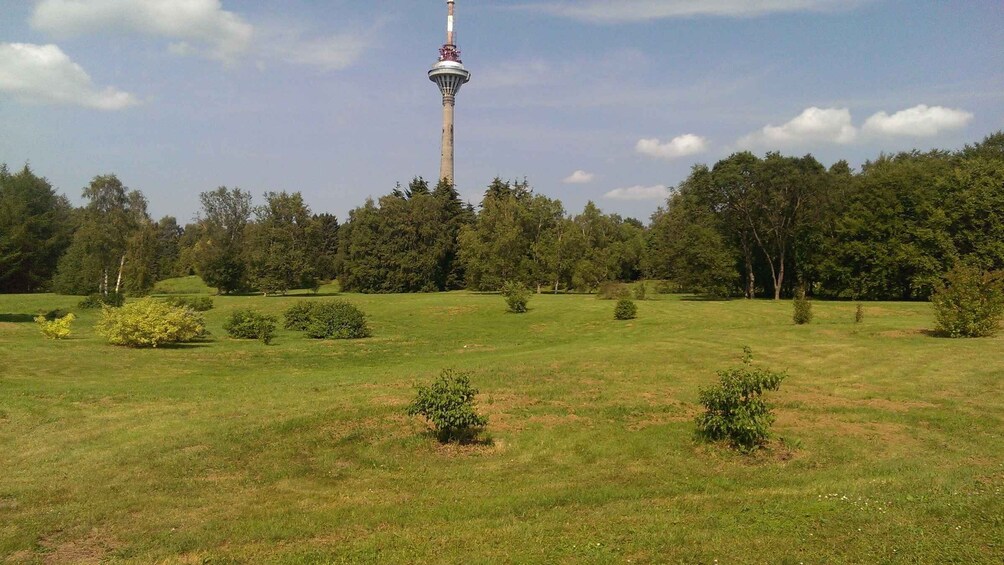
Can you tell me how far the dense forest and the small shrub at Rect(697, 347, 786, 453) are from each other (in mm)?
43464

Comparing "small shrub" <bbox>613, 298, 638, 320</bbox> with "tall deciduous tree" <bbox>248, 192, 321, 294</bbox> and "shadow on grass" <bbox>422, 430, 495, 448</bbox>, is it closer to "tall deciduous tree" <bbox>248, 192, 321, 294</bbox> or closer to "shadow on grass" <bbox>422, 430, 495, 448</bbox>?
"shadow on grass" <bbox>422, 430, 495, 448</bbox>

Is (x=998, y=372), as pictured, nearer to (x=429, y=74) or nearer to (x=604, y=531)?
(x=604, y=531)

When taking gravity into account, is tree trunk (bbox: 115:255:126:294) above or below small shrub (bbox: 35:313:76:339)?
above

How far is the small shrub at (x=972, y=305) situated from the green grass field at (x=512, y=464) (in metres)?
1.58

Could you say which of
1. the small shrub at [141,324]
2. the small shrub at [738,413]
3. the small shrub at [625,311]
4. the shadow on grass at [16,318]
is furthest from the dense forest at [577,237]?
the small shrub at [738,413]

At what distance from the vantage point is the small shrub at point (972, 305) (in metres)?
22.2

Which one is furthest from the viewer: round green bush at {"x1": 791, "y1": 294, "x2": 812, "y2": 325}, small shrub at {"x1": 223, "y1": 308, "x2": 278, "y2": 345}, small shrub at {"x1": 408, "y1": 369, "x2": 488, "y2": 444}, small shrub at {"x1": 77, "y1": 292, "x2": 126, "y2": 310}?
small shrub at {"x1": 77, "y1": 292, "x2": 126, "y2": 310}

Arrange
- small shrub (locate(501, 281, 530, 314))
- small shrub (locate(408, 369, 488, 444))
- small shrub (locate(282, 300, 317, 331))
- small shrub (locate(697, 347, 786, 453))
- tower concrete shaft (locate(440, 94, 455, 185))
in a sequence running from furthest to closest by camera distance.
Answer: tower concrete shaft (locate(440, 94, 455, 185)) → small shrub (locate(501, 281, 530, 314)) → small shrub (locate(282, 300, 317, 331)) → small shrub (locate(408, 369, 488, 444)) → small shrub (locate(697, 347, 786, 453))

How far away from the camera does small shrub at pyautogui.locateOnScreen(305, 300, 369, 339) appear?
3188cm

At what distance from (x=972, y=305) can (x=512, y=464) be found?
2111 centimetres

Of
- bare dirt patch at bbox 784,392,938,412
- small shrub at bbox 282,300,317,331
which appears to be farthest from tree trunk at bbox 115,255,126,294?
bare dirt patch at bbox 784,392,938,412

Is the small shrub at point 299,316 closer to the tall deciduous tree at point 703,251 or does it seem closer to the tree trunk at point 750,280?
the tall deciduous tree at point 703,251

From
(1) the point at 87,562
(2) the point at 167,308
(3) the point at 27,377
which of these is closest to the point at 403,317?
(2) the point at 167,308

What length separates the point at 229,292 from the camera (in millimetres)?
68250
